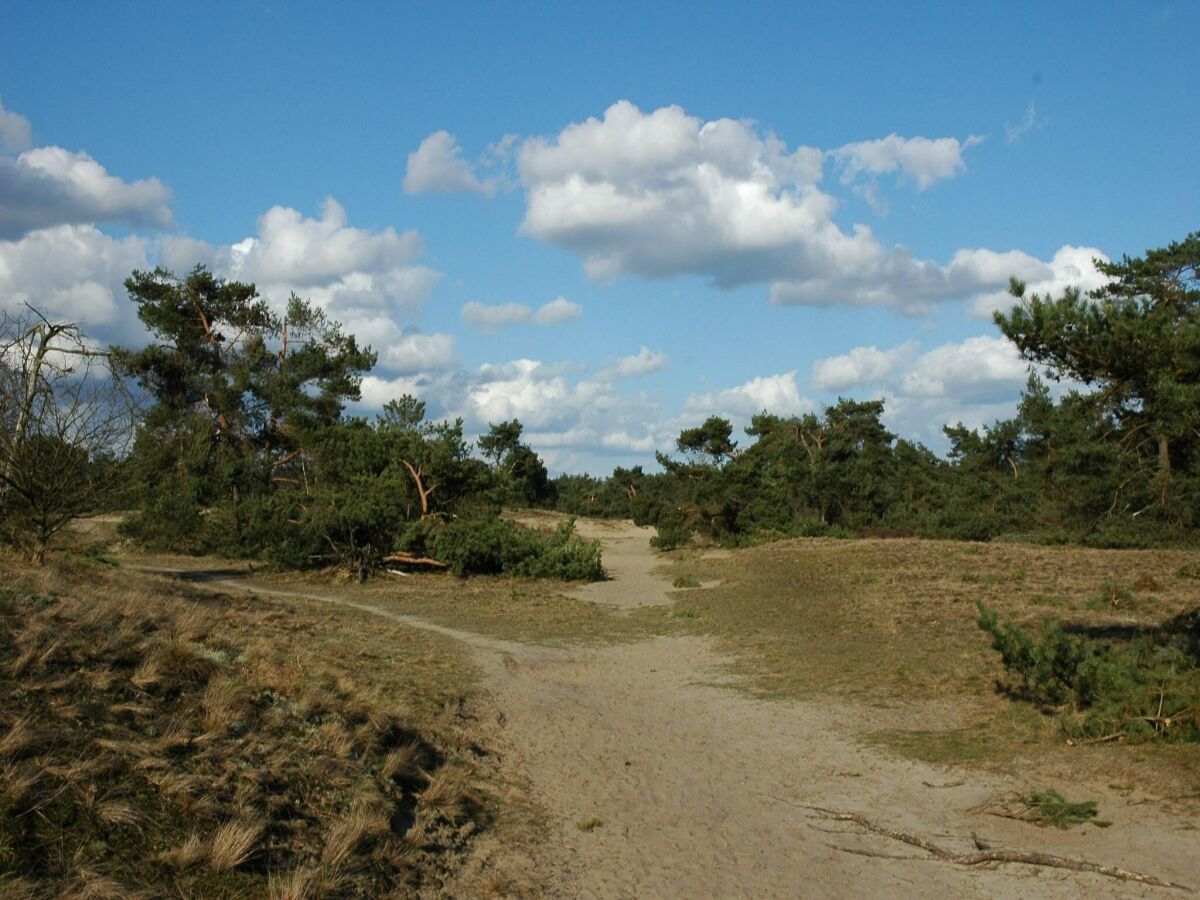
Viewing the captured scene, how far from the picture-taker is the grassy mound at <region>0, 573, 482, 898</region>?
4.77 meters

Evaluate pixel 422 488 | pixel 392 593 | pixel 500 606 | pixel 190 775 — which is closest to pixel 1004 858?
pixel 190 775

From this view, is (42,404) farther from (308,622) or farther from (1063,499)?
(1063,499)

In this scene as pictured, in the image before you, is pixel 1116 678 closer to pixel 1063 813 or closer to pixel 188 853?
pixel 1063 813

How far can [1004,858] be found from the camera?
20.4 ft

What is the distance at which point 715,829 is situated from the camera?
7160mm

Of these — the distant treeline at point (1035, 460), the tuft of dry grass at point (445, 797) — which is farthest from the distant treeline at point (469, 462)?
the tuft of dry grass at point (445, 797)

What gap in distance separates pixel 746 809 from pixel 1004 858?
6.94 ft

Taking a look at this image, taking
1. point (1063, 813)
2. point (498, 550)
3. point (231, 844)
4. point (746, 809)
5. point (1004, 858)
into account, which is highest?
point (498, 550)

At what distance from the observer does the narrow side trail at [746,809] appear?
6035 mm

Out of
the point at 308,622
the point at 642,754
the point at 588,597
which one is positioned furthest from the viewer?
the point at 588,597

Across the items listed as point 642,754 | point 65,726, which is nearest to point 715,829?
point 642,754

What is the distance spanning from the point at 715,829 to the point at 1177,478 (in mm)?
21983

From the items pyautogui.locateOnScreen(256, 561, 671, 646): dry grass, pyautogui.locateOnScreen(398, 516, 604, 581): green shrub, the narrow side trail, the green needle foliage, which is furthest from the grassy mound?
pyautogui.locateOnScreen(398, 516, 604, 581): green shrub

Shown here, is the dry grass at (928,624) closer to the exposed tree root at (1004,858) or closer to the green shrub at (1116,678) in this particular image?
the green shrub at (1116,678)
